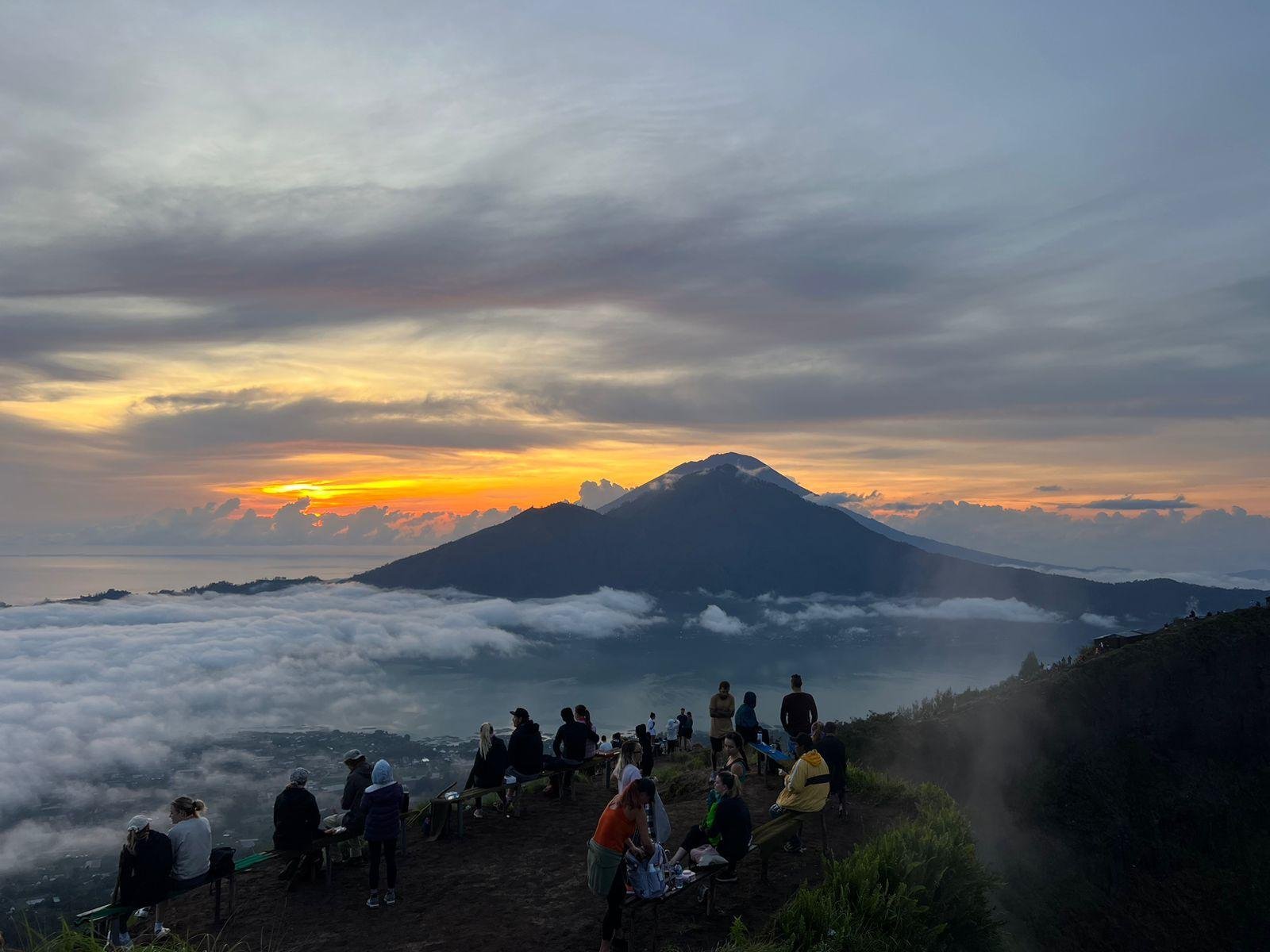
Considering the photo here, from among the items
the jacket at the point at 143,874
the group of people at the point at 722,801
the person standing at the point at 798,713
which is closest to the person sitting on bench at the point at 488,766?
the group of people at the point at 722,801

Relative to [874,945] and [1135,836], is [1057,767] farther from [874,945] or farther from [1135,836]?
[874,945]

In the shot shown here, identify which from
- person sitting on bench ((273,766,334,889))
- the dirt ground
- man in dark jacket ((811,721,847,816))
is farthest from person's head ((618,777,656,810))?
man in dark jacket ((811,721,847,816))

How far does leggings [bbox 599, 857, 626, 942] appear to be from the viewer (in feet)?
28.4

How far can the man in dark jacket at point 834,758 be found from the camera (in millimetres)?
13820

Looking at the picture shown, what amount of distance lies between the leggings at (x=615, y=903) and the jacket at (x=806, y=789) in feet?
13.8

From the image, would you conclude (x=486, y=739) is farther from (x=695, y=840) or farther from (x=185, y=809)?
(x=185, y=809)

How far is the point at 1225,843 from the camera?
48906 millimetres

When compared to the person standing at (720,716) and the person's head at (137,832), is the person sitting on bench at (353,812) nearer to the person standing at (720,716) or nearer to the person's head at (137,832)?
the person's head at (137,832)

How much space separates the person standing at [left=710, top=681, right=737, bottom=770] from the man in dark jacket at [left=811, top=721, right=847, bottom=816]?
3.07 meters

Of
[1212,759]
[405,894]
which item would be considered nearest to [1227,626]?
[1212,759]

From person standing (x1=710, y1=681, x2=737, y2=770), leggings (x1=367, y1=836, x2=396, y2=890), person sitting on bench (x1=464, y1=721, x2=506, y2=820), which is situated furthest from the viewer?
person standing (x1=710, y1=681, x2=737, y2=770)

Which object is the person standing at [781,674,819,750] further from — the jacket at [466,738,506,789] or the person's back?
the person's back

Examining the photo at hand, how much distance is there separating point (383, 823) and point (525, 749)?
4.40 meters

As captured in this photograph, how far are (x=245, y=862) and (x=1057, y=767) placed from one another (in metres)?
55.6
